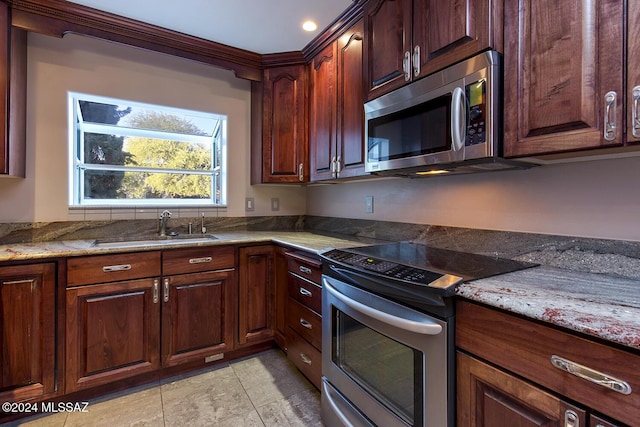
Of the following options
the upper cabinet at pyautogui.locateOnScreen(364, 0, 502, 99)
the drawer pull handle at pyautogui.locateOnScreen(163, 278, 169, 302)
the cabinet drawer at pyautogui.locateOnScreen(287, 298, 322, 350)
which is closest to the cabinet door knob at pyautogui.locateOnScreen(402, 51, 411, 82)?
the upper cabinet at pyautogui.locateOnScreen(364, 0, 502, 99)

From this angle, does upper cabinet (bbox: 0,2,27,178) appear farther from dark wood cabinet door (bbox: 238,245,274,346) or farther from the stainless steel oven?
the stainless steel oven

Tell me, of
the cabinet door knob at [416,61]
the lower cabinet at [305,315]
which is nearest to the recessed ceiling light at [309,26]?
the cabinet door knob at [416,61]

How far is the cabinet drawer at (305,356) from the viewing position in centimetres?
179

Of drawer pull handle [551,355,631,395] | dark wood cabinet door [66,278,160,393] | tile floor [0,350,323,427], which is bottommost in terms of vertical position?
tile floor [0,350,323,427]

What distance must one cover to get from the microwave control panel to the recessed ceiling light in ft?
4.45

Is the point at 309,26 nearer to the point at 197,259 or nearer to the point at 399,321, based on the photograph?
the point at 197,259

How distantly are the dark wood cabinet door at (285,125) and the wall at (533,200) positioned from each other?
2.38 ft

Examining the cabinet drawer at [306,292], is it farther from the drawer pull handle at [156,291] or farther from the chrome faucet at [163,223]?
the chrome faucet at [163,223]

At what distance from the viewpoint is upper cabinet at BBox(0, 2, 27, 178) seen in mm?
1692

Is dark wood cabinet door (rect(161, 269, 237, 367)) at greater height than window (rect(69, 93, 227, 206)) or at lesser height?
lesser

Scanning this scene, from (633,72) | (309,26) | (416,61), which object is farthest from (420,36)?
(309,26)

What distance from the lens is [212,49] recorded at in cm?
236

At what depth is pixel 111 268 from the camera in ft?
5.82

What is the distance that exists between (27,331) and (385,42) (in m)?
2.45
